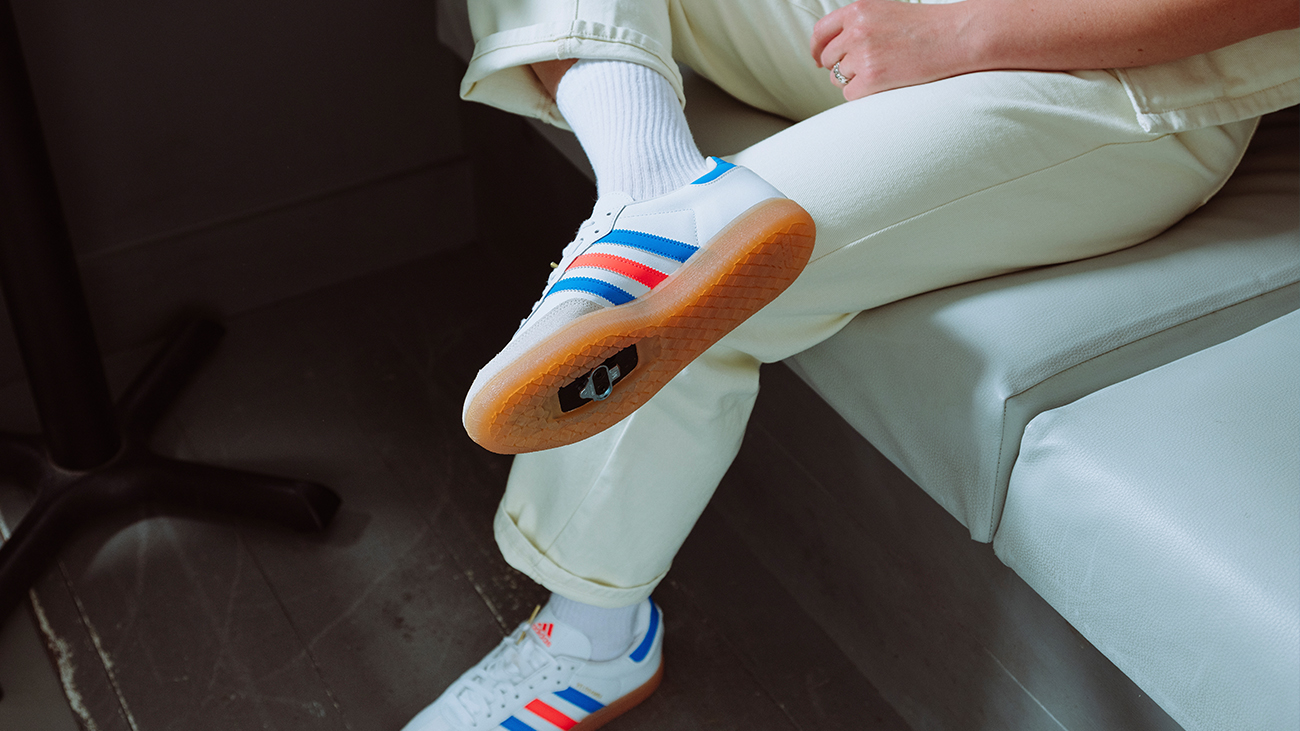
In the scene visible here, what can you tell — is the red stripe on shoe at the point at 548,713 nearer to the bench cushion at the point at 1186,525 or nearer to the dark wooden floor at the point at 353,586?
the dark wooden floor at the point at 353,586

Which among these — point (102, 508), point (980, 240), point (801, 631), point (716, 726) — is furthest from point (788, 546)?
point (102, 508)

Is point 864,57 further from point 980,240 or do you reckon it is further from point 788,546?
point 788,546

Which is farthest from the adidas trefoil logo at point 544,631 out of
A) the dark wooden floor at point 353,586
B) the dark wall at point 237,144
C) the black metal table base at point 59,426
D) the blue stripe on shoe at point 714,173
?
the dark wall at point 237,144

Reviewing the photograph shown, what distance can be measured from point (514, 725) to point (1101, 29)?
2.24 ft

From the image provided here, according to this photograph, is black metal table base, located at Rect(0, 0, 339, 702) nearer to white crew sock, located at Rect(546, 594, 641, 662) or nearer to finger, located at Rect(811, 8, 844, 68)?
white crew sock, located at Rect(546, 594, 641, 662)

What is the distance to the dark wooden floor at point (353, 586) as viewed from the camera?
37.0 inches

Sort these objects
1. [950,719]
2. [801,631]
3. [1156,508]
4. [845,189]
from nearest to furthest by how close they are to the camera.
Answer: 1. [1156,508]
2. [845,189]
3. [950,719]
4. [801,631]

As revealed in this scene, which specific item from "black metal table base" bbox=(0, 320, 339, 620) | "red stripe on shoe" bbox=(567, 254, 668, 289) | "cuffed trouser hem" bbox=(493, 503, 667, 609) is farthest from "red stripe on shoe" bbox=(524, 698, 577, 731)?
"red stripe on shoe" bbox=(567, 254, 668, 289)

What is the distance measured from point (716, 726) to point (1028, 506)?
1.36 ft

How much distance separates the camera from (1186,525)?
0.56 m

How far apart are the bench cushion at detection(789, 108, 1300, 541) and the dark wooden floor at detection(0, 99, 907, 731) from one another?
0.33 m

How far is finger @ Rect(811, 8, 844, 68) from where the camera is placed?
76 centimetres

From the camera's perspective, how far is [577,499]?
78 cm

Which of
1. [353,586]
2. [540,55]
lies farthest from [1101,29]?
[353,586]
